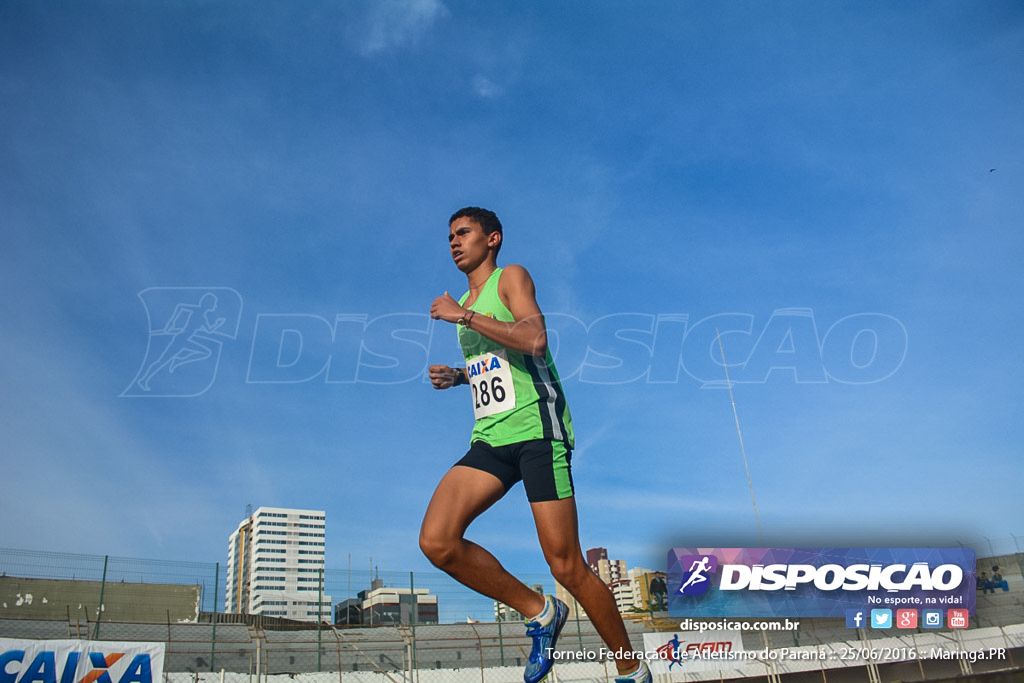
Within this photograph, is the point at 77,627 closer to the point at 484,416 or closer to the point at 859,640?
the point at 484,416

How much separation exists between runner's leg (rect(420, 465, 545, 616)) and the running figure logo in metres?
17.9

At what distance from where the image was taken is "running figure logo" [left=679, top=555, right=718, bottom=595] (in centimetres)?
1980

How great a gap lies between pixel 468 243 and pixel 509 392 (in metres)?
1.07

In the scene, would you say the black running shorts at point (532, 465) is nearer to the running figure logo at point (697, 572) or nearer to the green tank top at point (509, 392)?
the green tank top at point (509, 392)

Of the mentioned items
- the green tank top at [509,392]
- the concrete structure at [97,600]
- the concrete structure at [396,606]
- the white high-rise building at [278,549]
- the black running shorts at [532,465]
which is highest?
the white high-rise building at [278,549]

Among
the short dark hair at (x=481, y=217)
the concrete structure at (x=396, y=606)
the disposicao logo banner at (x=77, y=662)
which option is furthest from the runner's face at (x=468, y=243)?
the concrete structure at (x=396, y=606)

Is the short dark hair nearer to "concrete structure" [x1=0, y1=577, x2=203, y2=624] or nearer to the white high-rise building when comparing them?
"concrete structure" [x1=0, y1=577, x2=203, y2=624]

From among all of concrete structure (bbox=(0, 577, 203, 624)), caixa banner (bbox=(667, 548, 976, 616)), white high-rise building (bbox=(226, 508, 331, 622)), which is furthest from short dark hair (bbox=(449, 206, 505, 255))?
white high-rise building (bbox=(226, 508, 331, 622))

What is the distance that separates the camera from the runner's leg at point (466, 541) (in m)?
3.47

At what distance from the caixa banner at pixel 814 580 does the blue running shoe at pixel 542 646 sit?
1766 centimetres

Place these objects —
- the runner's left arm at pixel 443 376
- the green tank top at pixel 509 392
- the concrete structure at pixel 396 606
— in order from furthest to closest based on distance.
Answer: the concrete structure at pixel 396 606 → the runner's left arm at pixel 443 376 → the green tank top at pixel 509 392

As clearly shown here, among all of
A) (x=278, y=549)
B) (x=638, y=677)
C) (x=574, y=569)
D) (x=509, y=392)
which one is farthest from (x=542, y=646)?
(x=278, y=549)

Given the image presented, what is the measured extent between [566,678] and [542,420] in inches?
573

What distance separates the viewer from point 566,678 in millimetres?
16141
